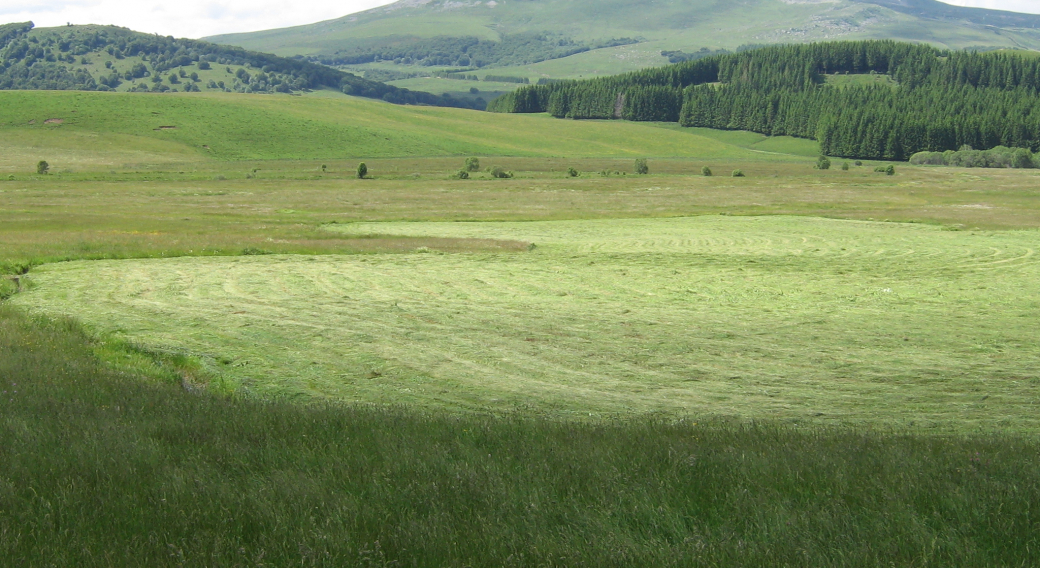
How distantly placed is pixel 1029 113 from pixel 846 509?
207346mm

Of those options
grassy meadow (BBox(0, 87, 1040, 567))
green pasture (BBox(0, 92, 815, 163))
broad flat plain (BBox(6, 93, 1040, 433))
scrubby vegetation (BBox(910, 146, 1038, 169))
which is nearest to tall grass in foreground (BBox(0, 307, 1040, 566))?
grassy meadow (BBox(0, 87, 1040, 567))

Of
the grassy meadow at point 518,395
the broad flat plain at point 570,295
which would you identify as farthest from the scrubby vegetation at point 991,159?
the grassy meadow at point 518,395

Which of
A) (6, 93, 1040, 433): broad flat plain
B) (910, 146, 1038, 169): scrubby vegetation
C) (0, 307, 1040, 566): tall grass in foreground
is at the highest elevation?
(910, 146, 1038, 169): scrubby vegetation

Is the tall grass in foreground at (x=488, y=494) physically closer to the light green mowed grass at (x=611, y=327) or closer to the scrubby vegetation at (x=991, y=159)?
the light green mowed grass at (x=611, y=327)

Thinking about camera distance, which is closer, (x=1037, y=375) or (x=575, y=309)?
(x=1037, y=375)

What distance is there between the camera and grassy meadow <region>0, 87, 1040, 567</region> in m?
6.43

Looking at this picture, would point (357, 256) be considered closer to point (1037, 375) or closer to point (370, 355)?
point (370, 355)

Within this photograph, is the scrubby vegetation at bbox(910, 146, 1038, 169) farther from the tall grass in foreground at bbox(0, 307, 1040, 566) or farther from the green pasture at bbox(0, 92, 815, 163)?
the tall grass in foreground at bbox(0, 307, 1040, 566)

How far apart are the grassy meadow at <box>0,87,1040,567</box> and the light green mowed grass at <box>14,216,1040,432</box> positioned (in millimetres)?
119

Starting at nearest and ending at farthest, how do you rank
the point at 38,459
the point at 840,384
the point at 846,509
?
the point at 846,509 < the point at 38,459 < the point at 840,384

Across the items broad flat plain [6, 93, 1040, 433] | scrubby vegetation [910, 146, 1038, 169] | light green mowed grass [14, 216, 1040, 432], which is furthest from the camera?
scrubby vegetation [910, 146, 1038, 169]

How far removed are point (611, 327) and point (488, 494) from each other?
13.4 meters

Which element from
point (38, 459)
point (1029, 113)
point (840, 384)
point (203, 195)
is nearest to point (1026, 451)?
point (840, 384)

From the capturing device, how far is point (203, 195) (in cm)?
7562
